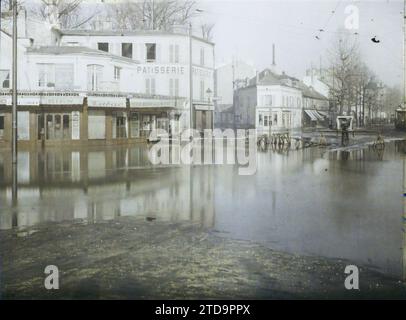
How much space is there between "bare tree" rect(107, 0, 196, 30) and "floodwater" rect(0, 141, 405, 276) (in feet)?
76.2

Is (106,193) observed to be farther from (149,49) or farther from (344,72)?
(149,49)

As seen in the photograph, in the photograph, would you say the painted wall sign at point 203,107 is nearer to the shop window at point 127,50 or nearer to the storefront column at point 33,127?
the shop window at point 127,50

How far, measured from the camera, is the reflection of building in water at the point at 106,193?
389 inches

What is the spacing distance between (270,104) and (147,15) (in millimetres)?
16838

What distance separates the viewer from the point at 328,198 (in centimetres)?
1167

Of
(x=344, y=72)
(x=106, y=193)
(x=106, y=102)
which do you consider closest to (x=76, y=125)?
(x=106, y=102)

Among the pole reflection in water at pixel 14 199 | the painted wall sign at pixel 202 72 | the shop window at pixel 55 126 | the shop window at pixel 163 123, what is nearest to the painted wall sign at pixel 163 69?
the painted wall sign at pixel 202 72

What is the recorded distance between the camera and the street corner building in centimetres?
3188

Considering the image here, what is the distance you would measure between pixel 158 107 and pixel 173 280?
111 feet

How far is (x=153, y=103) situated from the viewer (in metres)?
38.3
